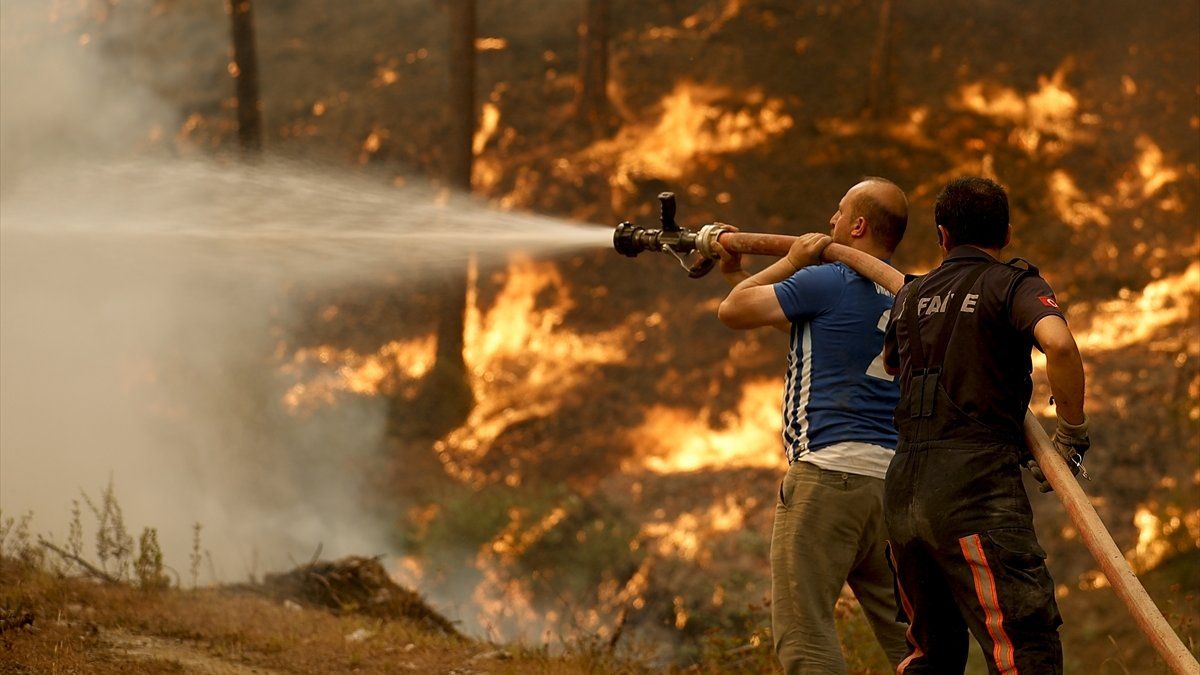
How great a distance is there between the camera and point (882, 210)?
13.8ft

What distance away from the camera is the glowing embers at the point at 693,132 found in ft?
48.1

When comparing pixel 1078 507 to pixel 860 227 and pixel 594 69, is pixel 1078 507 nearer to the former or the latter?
pixel 860 227

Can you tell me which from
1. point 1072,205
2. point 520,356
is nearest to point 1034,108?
point 1072,205

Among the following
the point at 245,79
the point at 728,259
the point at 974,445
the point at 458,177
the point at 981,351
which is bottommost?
the point at 974,445

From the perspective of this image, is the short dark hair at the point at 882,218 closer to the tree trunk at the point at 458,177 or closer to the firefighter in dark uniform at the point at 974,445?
the firefighter in dark uniform at the point at 974,445

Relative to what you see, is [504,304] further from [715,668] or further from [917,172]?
[715,668]

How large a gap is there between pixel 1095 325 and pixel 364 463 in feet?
26.9

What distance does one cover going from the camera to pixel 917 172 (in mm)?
13875

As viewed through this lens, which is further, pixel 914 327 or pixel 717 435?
pixel 717 435

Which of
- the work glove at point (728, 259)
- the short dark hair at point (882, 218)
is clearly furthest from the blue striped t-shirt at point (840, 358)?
the work glove at point (728, 259)

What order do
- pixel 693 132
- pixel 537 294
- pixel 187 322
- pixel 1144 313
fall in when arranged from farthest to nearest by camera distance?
1. pixel 693 132
2. pixel 537 294
3. pixel 187 322
4. pixel 1144 313

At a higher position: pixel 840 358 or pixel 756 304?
pixel 756 304

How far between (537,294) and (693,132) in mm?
3390

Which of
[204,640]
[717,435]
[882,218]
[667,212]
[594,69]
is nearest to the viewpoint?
[882,218]
